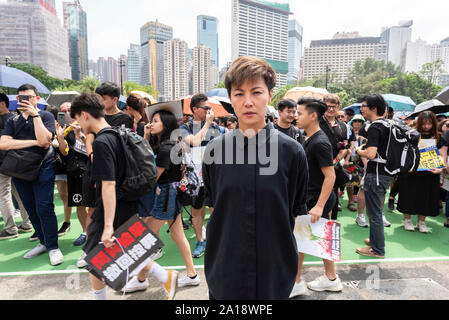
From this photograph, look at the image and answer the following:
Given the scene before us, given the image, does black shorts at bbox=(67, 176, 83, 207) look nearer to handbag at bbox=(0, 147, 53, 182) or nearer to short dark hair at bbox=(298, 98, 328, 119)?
handbag at bbox=(0, 147, 53, 182)

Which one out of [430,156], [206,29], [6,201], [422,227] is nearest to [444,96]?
[430,156]

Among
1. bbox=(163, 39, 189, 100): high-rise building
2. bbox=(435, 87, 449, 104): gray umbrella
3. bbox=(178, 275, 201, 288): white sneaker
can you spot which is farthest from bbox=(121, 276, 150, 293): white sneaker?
bbox=(163, 39, 189, 100): high-rise building

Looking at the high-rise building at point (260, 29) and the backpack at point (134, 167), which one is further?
the high-rise building at point (260, 29)

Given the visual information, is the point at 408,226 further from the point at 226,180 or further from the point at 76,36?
the point at 76,36

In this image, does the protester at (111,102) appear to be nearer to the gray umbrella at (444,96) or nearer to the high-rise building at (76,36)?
the gray umbrella at (444,96)

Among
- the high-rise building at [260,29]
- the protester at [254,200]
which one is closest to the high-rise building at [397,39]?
the high-rise building at [260,29]

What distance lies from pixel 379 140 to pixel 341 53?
154 metres

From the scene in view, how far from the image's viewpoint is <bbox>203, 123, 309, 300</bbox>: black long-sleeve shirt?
4.62 feet

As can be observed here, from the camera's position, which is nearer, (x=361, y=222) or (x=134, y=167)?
(x=134, y=167)

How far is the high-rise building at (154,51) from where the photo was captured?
356ft

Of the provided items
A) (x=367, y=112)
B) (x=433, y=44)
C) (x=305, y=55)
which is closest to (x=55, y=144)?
(x=367, y=112)

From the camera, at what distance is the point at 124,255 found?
2266mm

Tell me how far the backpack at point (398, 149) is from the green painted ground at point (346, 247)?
→ 4.11 ft
